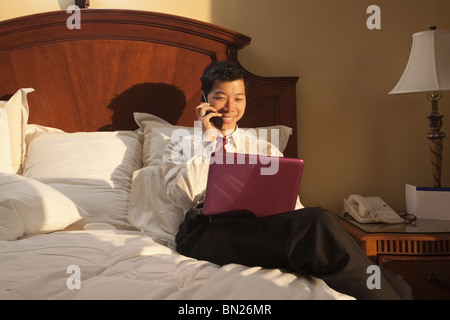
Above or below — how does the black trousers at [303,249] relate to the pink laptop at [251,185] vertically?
below

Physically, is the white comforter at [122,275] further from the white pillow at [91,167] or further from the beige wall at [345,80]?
the beige wall at [345,80]

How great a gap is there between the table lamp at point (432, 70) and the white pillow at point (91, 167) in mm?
1275

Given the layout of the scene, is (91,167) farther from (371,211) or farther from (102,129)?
(371,211)

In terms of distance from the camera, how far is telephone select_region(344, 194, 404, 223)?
1.99 metres

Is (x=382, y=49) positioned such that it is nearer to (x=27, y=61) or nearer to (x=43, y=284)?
(x=27, y=61)

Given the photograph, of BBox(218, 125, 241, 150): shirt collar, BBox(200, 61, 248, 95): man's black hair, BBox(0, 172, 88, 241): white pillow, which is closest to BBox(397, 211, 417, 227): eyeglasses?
BBox(218, 125, 241, 150): shirt collar

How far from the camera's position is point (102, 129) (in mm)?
2271

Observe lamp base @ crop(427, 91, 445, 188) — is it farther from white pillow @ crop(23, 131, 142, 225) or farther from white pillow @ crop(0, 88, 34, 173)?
white pillow @ crop(0, 88, 34, 173)

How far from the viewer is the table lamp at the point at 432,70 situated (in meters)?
2.04

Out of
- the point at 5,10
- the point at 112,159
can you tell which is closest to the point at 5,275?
the point at 112,159

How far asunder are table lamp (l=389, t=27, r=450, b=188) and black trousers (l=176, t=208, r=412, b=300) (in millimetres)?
1123

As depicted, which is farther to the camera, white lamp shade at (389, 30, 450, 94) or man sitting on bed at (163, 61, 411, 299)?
white lamp shade at (389, 30, 450, 94)

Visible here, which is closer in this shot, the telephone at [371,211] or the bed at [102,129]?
the bed at [102,129]

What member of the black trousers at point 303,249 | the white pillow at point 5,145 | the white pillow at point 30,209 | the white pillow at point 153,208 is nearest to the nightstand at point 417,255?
the black trousers at point 303,249
